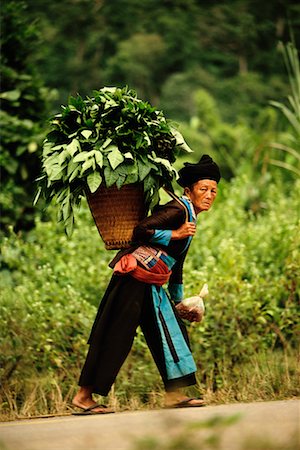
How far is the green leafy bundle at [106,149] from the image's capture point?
19.5ft

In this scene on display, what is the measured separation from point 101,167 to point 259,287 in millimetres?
3112

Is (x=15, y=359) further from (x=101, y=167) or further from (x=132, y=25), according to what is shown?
(x=132, y=25)

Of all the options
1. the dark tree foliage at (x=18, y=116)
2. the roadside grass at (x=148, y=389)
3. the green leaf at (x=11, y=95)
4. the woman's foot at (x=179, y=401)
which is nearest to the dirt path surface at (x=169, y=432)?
the woman's foot at (x=179, y=401)

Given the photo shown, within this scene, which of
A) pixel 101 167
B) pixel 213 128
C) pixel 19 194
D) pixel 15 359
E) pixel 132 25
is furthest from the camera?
pixel 132 25

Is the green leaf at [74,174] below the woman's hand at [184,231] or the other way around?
the other way around

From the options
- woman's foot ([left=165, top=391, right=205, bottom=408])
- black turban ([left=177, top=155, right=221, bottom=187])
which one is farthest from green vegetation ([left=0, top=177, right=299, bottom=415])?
black turban ([left=177, top=155, right=221, bottom=187])

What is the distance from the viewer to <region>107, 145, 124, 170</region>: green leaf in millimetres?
5872

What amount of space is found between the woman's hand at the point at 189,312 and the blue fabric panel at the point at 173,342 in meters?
0.13

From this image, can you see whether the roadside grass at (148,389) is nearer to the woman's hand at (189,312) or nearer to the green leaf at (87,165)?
the woman's hand at (189,312)

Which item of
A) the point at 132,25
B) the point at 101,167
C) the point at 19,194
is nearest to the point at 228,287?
the point at 101,167

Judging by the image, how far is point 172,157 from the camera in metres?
6.32

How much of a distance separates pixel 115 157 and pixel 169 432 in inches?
111

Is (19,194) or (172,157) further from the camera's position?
(19,194)

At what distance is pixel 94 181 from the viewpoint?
5891 mm
